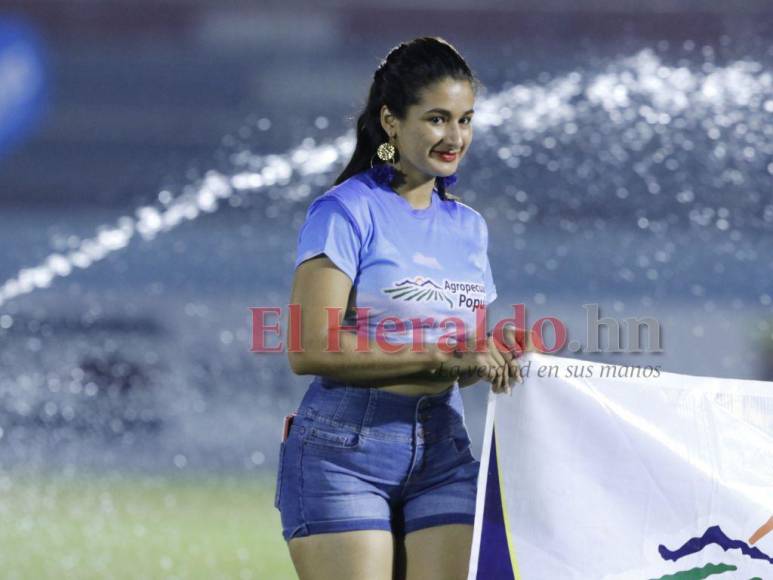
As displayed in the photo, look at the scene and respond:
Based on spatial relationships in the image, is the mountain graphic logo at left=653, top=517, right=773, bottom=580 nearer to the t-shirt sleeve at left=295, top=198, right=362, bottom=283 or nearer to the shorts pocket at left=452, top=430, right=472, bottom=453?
the shorts pocket at left=452, top=430, right=472, bottom=453

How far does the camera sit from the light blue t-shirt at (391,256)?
6.15ft

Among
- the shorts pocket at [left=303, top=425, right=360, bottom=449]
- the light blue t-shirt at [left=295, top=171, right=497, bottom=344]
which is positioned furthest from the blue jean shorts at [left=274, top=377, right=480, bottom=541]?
the light blue t-shirt at [left=295, top=171, right=497, bottom=344]

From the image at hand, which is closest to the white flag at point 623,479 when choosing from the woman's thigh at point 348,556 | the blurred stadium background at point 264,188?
the woman's thigh at point 348,556

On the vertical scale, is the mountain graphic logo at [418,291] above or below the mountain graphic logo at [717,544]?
above

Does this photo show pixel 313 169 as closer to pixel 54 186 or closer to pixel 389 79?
pixel 54 186

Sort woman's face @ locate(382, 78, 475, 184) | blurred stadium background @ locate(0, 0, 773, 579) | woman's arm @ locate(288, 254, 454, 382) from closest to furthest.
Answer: woman's arm @ locate(288, 254, 454, 382)
woman's face @ locate(382, 78, 475, 184)
blurred stadium background @ locate(0, 0, 773, 579)


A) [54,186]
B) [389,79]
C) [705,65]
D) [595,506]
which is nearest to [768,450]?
[595,506]

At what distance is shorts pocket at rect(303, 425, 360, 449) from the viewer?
6.13ft

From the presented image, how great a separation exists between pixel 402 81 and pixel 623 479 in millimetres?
734

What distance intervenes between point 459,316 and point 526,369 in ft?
0.46

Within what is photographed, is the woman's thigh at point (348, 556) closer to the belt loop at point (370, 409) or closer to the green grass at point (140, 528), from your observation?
the belt loop at point (370, 409)

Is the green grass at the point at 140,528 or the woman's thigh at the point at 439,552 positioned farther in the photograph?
the green grass at the point at 140,528

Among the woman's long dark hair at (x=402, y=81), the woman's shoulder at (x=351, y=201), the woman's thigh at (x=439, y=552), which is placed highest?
the woman's long dark hair at (x=402, y=81)

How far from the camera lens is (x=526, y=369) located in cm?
198
